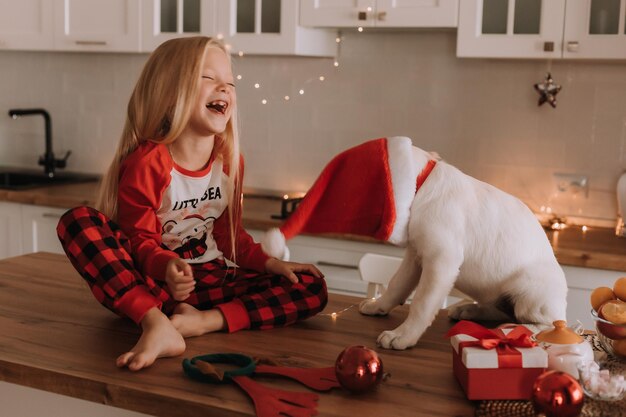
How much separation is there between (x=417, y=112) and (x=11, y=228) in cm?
166

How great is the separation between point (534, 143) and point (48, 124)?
211 centimetres

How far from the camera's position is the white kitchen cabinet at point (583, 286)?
8.15 feet

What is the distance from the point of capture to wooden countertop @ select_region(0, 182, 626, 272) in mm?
2482

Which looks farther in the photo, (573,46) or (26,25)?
(26,25)

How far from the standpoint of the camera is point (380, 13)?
2820 mm

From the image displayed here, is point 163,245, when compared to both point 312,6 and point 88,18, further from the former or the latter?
point 88,18

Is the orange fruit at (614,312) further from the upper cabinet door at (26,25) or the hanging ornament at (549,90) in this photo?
the upper cabinet door at (26,25)

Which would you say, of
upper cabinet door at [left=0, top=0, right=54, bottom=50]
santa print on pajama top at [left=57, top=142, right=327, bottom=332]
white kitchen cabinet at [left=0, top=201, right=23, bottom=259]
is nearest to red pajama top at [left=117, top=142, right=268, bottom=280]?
santa print on pajama top at [left=57, top=142, right=327, bottom=332]

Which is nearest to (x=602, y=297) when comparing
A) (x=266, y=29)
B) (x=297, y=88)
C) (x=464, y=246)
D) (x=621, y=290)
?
(x=621, y=290)

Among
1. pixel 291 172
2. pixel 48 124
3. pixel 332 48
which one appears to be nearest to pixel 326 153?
pixel 291 172

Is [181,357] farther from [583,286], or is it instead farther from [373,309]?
[583,286]

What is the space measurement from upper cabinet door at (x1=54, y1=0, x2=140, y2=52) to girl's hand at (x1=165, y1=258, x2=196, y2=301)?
180 centimetres

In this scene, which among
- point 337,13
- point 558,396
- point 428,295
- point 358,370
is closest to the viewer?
point 558,396

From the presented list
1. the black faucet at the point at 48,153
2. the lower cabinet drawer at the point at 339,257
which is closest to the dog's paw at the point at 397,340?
the lower cabinet drawer at the point at 339,257
